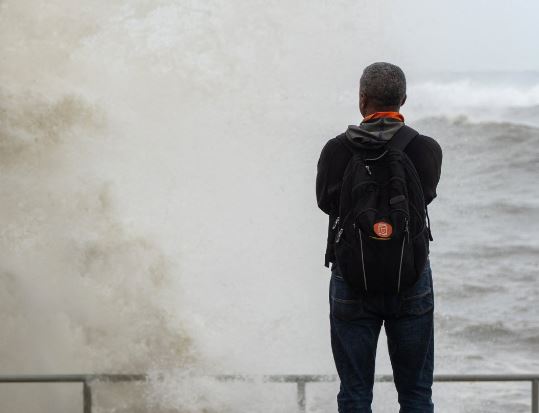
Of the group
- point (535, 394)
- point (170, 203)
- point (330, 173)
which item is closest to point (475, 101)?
point (170, 203)

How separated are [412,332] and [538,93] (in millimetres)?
36993

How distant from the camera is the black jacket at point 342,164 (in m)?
2.41

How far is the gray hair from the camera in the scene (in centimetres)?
245

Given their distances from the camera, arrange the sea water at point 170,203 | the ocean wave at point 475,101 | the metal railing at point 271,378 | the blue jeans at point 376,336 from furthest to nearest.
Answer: the ocean wave at point 475,101, the sea water at point 170,203, the metal railing at point 271,378, the blue jeans at point 376,336

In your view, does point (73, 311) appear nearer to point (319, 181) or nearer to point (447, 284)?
point (319, 181)

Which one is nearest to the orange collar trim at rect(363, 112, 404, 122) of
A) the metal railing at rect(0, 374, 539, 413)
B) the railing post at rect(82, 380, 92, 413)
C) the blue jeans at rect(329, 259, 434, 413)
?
the blue jeans at rect(329, 259, 434, 413)

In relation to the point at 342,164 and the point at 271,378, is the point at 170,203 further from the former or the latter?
the point at 342,164

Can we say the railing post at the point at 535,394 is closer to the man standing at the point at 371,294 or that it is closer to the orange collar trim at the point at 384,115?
the man standing at the point at 371,294

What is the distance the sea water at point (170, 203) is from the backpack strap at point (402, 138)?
3706 millimetres

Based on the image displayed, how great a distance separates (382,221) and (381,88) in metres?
0.39

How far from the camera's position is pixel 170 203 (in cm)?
889

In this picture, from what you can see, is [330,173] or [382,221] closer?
[382,221]

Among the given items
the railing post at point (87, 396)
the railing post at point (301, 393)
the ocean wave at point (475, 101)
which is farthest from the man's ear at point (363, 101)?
the ocean wave at point (475, 101)

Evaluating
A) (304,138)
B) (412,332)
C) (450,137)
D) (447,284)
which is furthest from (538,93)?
(412,332)
